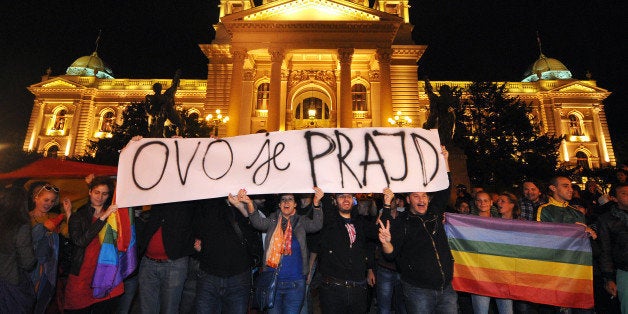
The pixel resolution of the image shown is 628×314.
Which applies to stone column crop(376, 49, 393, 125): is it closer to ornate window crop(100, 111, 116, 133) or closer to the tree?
the tree

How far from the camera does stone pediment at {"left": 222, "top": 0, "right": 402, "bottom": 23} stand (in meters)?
28.5

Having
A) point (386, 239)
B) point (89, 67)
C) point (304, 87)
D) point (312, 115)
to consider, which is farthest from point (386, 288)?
point (89, 67)

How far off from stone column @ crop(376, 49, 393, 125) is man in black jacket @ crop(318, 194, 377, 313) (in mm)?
22363

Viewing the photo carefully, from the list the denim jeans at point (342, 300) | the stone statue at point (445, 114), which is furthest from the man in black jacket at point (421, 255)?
the stone statue at point (445, 114)

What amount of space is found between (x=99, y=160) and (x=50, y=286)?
25.0 m

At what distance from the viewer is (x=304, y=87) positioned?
32531 millimetres

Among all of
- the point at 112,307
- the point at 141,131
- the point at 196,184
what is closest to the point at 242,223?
the point at 196,184

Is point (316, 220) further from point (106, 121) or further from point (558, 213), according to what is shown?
point (106, 121)

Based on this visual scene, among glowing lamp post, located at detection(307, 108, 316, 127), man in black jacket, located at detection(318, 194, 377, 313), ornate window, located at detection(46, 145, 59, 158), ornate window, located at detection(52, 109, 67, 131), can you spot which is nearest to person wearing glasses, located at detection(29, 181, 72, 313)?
man in black jacket, located at detection(318, 194, 377, 313)

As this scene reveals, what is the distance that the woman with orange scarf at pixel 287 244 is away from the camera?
3941 millimetres

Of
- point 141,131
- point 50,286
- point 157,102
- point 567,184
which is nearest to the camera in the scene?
point 50,286

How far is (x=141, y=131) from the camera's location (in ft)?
93.9

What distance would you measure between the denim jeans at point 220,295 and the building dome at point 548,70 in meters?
56.5

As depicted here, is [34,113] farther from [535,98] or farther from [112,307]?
[535,98]
